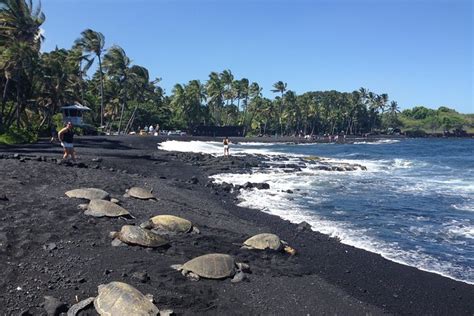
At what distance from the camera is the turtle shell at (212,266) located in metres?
6.88

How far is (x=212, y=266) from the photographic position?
6.99 metres

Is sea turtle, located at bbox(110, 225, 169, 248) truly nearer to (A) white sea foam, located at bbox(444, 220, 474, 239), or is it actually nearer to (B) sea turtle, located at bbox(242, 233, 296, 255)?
(B) sea turtle, located at bbox(242, 233, 296, 255)

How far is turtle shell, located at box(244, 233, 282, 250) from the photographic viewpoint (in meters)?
8.83

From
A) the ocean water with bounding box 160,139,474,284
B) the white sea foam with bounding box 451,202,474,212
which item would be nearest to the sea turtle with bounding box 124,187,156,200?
the ocean water with bounding box 160,139,474,284

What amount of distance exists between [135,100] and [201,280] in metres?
64.1

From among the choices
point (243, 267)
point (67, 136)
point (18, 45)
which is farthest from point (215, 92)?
point (243, 267)

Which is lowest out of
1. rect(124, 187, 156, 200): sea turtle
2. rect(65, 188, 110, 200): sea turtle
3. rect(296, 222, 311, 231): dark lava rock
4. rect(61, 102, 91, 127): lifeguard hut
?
rect(296, 222, 311, 231): dark lava rock

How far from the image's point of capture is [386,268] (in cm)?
866

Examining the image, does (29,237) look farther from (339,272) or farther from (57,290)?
(339,272)

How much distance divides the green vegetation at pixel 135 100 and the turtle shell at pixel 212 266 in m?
24.3

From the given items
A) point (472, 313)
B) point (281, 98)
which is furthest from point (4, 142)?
point (281, 98)

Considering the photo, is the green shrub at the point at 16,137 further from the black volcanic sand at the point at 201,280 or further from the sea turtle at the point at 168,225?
the sea turtle at the point at 168,225

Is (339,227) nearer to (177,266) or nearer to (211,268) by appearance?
(211,268)

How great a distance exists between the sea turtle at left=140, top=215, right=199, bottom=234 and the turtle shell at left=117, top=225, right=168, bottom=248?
3.05 ft
